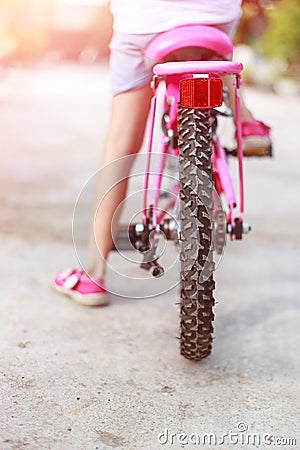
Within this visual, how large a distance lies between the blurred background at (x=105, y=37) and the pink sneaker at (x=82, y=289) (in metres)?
2.17

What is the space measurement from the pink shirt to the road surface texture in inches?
44.4

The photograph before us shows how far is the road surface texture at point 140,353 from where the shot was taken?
249cm

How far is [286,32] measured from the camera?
17.3 metres

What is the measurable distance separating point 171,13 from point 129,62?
30 cm

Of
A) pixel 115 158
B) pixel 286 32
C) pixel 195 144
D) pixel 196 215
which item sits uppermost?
pixel 286 32

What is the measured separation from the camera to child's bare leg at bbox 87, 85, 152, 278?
3.39 metres

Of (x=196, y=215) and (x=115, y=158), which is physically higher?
(x=115, y=158)

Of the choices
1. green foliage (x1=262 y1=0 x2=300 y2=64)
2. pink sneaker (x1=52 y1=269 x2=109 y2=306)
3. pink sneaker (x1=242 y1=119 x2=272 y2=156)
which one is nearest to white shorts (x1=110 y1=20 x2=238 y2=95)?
pink sneaker (x1=242 y1=119 x2=272 y2=156)

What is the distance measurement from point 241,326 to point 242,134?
74 cm

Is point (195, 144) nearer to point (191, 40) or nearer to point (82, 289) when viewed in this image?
point (191, 40)

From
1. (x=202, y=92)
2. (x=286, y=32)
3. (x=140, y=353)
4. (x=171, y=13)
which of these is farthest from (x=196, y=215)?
(x=286, y=32)

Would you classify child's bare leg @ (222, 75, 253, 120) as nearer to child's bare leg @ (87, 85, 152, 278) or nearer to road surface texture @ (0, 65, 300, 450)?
child's bare leg @ (87, 85, 152, 278)

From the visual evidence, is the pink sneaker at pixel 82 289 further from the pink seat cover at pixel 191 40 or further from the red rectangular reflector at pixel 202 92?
the red rectangular reflector at pixel 202 92

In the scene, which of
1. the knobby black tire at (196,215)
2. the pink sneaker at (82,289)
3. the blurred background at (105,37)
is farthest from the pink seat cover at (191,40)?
the blurred background at (105,37)
